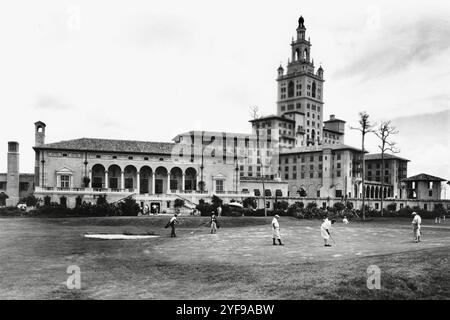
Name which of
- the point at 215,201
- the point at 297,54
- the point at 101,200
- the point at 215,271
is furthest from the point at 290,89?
the point at 215,271

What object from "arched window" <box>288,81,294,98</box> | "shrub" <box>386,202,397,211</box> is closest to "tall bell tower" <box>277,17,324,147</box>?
"arched window" <box>288,81,294,98</box>

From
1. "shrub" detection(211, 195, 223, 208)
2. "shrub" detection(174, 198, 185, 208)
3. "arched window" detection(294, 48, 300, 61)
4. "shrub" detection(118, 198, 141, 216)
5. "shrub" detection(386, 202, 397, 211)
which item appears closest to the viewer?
"shrub" detection(118, 198, 141, 216)

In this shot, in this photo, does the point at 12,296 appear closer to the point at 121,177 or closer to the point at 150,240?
the point at 150,240

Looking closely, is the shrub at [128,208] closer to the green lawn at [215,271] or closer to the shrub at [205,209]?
the shrub at [205,209]

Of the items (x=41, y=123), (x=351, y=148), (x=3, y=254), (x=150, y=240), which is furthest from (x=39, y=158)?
(x=351, y=148)

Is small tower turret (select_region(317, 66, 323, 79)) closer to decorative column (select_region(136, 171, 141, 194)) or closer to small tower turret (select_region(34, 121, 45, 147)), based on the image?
decorative column (select_region(136, 171, 141, 194))

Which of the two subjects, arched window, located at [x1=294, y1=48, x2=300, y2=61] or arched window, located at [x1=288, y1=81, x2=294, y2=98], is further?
arched window, located at [x1=288, y1=81, x2=294, y2=98]

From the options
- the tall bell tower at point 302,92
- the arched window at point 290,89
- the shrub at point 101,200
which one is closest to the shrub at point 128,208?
the shrub at point 101,200

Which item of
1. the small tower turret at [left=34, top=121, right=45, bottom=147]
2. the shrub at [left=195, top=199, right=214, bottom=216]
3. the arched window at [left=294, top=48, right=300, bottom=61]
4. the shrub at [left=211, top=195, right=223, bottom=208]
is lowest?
the shrub at [left=195, top=199, right=214, bottom=216]
